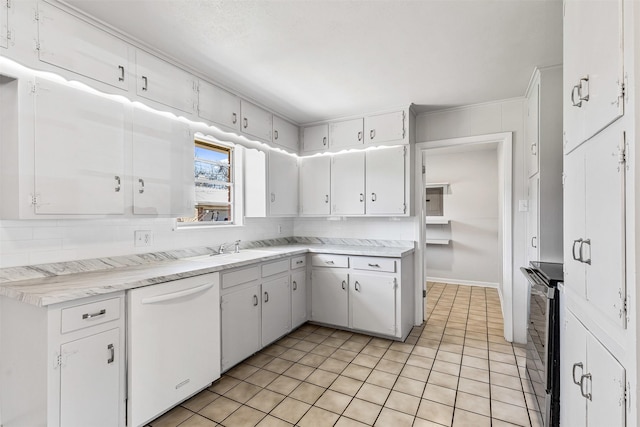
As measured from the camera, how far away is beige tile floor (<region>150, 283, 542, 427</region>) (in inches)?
79.2

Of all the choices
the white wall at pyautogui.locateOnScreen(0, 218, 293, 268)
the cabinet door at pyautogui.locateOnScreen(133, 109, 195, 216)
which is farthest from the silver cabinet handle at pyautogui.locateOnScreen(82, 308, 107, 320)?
the cabinet door at pyautogui.locateOnScreen(133, 109, 195, 216)

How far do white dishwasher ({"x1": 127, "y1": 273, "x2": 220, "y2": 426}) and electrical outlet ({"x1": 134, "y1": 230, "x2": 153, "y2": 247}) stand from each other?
2.08 feet

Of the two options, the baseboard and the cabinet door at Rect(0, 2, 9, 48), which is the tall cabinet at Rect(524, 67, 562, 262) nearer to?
the baseboard

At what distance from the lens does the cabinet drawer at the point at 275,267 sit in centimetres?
300

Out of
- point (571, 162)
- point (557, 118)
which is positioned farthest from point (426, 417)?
point (557, 118)

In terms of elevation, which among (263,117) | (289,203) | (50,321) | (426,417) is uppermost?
(263,117)

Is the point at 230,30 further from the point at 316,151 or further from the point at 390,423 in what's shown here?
the point at 390,423

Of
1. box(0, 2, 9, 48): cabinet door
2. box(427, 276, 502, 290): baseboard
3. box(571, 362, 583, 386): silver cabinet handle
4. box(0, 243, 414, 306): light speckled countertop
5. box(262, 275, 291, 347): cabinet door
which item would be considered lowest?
box(427, 276, 502, 290): baseboard

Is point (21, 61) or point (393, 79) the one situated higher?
point (393, 79)

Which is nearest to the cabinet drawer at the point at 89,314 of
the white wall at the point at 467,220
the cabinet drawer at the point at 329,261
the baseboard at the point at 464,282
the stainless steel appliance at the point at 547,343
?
the cabinet drawer at the point at 329,261

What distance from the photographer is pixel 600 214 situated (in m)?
1.06

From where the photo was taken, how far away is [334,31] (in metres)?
2.06

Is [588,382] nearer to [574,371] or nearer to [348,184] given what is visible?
[574,371]

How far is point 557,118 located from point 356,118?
79.9 inches
